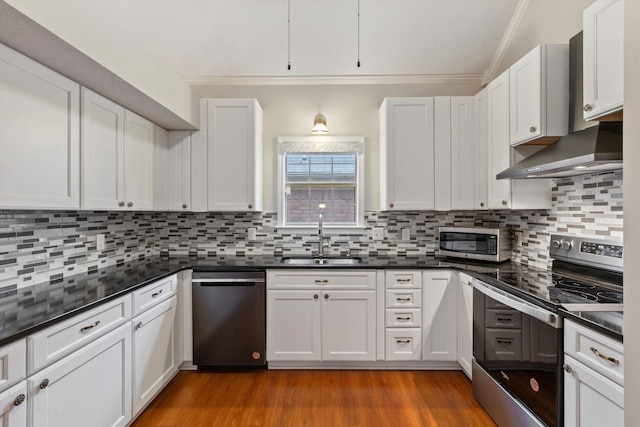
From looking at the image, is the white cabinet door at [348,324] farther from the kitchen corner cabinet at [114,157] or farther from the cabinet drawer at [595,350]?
the kitchen corner cabinet at [114,157]

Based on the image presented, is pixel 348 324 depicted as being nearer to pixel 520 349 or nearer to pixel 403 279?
pixel 403 279

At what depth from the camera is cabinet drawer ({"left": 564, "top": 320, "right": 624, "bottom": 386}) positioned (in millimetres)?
1142

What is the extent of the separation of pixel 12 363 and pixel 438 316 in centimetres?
253

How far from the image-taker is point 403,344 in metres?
2.51

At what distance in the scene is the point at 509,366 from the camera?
1.79 metres

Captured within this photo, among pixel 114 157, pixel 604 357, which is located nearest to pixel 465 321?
pixel 604 357

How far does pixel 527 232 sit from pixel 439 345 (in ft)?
3.96

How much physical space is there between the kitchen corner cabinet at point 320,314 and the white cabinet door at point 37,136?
1469 millimetres

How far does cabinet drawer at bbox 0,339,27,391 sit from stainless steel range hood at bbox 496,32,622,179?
254 centimetres

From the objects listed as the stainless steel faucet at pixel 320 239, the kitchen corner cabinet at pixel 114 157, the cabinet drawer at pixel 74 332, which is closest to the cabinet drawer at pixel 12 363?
the cabinet drawer at pixel 74 332

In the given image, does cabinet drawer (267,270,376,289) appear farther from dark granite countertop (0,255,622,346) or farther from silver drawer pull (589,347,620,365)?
silver drawer pull (589,347,620,365)

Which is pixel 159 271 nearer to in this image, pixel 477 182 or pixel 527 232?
pixel 477 182

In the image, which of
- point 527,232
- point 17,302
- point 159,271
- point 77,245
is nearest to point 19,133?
point 17,302

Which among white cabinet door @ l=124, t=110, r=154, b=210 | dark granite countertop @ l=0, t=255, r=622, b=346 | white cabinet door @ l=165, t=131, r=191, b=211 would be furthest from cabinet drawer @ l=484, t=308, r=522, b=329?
white cabinet door @ l=124, t=110, r=154, b=210
